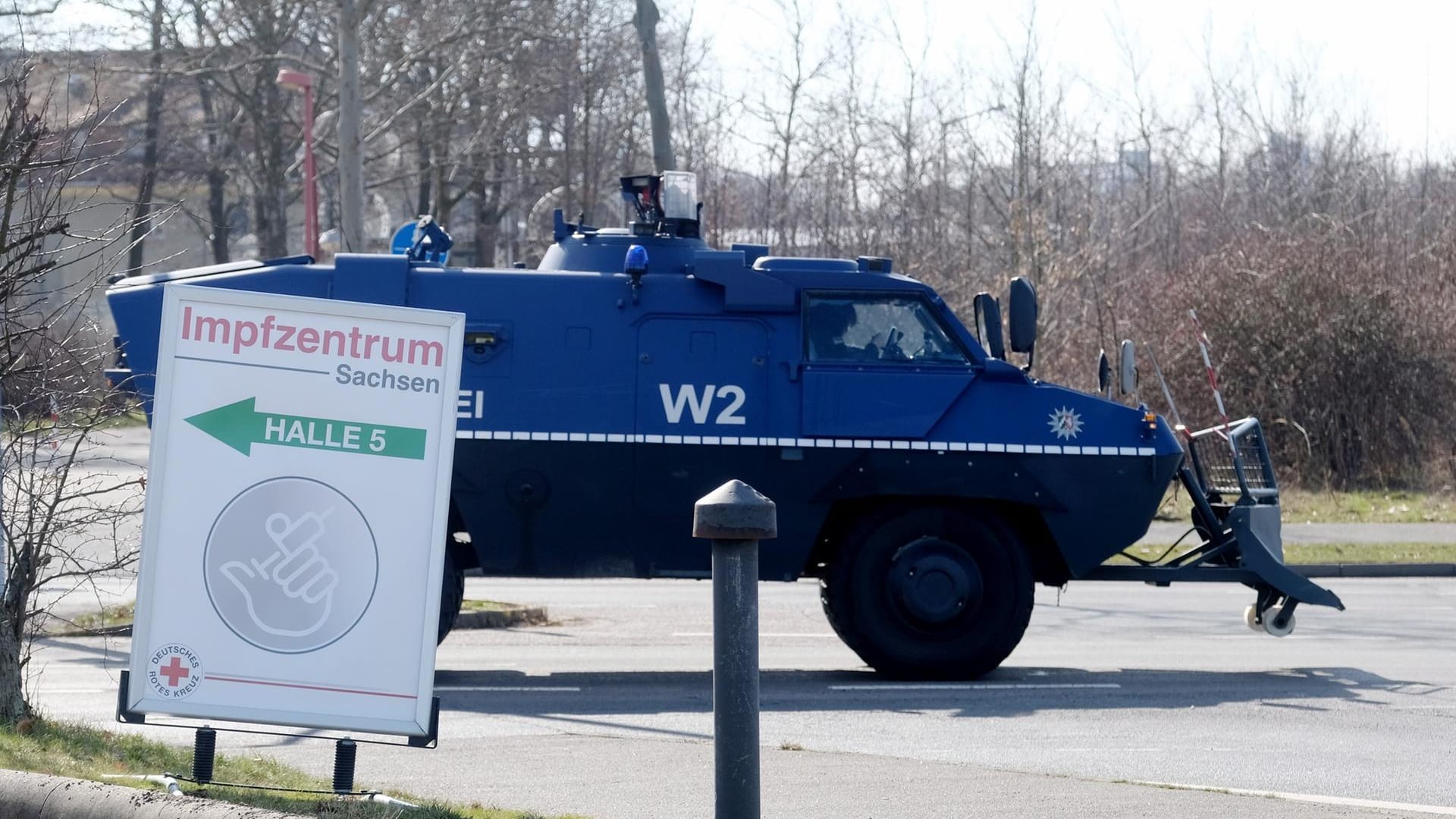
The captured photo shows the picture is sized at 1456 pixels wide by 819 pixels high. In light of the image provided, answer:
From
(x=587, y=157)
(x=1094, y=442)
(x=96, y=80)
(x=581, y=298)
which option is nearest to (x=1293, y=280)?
(x=587, y=157)

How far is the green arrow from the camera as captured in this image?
17.5ft

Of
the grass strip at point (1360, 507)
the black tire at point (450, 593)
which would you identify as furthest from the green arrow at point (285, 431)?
the grass strip at point (1360, 507)

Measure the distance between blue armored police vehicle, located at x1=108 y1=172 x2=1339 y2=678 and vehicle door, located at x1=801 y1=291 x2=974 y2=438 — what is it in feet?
0.04

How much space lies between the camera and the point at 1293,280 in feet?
74.0

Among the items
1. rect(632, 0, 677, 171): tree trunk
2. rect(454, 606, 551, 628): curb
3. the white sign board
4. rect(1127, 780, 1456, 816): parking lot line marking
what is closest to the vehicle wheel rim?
rect(1127, 780, 1456, 816): parking lot line marking

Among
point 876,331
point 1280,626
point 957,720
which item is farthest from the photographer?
point 1280,626

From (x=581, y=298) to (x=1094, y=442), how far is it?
10.3 ft

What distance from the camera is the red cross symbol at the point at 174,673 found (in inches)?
208

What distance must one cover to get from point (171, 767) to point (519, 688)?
354 centimetres

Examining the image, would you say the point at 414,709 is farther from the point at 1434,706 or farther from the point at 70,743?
the point at 1434,706

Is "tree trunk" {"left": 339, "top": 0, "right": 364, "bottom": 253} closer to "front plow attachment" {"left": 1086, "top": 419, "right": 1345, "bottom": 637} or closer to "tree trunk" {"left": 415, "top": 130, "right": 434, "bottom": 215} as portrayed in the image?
"front plow attachment" {"left": 1086, "top": 419, "right": 1345, "bottom": 637}

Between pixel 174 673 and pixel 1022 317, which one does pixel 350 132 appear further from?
pixel 174 673

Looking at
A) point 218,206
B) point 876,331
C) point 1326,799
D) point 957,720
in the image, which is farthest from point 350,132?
point 218,206

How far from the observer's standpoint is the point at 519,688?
9.30m
